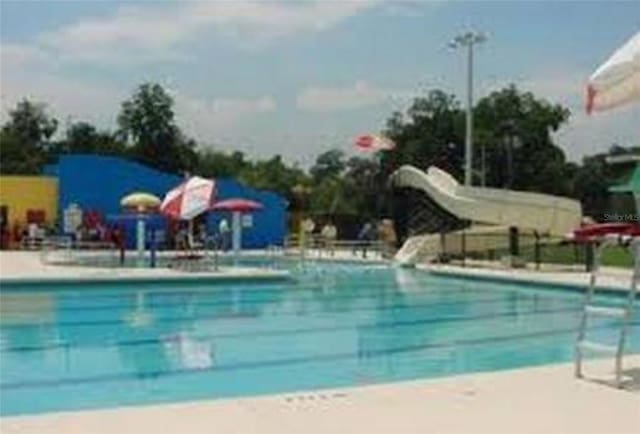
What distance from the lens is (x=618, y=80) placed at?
8.40 m

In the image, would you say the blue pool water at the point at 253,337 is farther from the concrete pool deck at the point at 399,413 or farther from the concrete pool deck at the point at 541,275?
the concrete pool deck at the point at 399,413

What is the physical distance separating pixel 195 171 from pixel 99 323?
47.5 metres

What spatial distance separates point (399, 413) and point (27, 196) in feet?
111

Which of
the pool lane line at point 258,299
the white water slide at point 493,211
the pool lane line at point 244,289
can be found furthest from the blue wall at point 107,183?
the pool lane line at point 258,299

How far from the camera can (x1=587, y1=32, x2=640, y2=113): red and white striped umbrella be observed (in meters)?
8.34

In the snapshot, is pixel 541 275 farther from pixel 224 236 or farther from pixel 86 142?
pixel 86 142

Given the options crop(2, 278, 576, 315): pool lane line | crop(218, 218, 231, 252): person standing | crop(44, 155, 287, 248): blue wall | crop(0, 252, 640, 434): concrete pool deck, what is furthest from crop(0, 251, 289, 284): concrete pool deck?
crop(0, 252, 640, 434): concrete pool deck

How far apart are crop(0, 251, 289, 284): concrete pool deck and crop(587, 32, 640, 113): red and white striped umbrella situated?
14.9 metres

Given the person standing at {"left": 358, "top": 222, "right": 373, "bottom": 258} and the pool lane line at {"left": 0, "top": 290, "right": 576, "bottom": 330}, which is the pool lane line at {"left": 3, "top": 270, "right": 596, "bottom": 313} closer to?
the pool lane line at {"left": 0, "top": 290, "right": 576, "bottom": 330}

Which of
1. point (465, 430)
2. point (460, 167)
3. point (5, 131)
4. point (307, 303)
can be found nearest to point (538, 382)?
point (465, 430)

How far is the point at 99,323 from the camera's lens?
16469 mm

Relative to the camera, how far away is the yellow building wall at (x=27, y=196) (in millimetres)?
39125

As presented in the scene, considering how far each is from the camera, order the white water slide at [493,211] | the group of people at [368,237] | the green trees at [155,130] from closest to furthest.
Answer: the white water slide at [493,211] → the group of people at [368,237] → the green trees at [155,130]

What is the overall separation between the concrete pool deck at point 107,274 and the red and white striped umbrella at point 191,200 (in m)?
1.53
